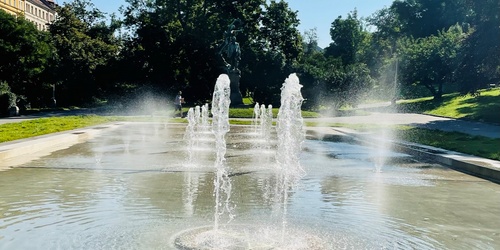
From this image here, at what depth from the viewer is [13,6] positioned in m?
83.9

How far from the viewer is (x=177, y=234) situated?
253 inches

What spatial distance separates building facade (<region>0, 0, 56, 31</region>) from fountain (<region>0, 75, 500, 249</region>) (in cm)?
7724

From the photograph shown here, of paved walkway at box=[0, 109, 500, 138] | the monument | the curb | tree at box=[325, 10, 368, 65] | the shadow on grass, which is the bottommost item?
the curb

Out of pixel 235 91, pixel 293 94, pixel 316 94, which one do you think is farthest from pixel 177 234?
pixel 316 94

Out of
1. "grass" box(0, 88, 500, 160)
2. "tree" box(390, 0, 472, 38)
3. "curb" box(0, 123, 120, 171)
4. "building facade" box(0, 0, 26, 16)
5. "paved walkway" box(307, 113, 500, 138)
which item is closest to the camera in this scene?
"curb" box(0, 123, 120, 171)

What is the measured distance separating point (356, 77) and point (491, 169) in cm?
3825

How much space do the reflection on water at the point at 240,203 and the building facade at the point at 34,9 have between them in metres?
77.3

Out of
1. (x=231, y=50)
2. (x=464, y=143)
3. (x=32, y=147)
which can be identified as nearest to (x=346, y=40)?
(x=231, y=50)

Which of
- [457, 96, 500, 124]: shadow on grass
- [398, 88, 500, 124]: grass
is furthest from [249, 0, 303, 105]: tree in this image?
A: [457, 96, 500, 124]: shadow on grass

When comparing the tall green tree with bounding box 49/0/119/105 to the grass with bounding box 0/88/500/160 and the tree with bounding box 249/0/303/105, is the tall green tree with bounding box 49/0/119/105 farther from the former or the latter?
the grass with bounding box 0/88/500/160

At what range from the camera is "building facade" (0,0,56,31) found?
271ft

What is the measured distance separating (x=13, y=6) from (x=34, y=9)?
1298 cm

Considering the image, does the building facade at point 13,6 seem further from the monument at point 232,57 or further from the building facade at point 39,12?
the monument at point 232,57

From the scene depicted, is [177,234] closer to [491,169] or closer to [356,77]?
[491,169]
